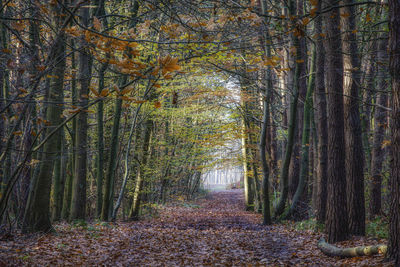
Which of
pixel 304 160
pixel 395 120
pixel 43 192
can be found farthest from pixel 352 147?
pixel 43 192

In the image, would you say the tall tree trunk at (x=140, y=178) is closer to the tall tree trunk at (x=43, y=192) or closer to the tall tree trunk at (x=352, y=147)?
the tall tree trunk at (x=43, y=192)

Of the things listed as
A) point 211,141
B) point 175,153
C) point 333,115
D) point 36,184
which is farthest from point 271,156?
point 36,184

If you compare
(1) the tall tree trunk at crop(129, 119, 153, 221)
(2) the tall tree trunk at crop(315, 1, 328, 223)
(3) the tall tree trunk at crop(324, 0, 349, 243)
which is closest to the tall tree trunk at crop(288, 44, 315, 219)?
(2) the tall tree trunk at crop(315, 1, 328, 223)

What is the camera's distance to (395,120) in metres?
4.68

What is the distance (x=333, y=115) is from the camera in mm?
7742

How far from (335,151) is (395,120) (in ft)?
10.2

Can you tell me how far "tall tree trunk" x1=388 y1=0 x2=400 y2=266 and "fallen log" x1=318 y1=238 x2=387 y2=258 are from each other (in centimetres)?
70

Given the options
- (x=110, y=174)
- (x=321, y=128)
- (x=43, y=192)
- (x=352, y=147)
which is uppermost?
(x=321, y=128)

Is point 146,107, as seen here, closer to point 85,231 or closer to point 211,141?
point 211,141

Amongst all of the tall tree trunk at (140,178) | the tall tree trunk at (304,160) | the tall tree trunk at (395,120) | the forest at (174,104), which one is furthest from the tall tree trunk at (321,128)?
the tall tree trunk at (140,178)

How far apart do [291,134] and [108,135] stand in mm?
8890

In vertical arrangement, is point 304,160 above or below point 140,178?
above

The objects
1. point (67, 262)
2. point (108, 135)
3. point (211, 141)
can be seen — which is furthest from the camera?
point (211, 141)

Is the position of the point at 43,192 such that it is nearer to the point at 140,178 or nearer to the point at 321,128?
the point at 140,178
